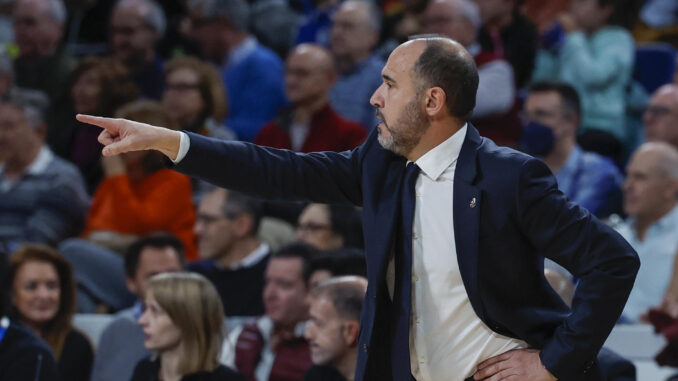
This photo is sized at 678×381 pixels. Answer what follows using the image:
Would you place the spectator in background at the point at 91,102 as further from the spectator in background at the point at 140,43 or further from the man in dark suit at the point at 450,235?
the man in dark suit at the point at 450,235

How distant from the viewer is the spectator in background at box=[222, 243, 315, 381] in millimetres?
4676

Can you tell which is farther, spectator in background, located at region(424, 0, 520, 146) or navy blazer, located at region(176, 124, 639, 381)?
spectator in background, located at region(424, 0, 520, 146)

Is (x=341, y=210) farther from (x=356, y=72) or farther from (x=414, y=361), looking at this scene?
A: (x=414, y=361)

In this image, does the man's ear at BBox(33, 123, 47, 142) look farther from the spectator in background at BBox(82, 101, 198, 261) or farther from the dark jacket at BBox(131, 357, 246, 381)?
the dark jacket at BBox(131, 357, 246, 381)

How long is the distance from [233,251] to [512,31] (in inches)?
92.9

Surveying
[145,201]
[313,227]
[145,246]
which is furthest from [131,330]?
[145,201]

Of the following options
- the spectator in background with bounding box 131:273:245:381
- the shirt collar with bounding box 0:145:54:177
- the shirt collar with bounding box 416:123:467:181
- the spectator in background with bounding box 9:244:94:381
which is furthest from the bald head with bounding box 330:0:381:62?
the shirt collar with bounding box 416:123:467:181

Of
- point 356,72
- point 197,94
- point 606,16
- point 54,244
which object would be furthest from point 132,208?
point 606,16

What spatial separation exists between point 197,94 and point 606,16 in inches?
101

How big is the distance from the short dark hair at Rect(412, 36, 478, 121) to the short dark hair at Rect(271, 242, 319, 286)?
246cm

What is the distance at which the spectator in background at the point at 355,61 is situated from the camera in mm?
6598

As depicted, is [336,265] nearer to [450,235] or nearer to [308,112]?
[308,112]

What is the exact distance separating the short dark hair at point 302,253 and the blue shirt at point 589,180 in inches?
59.5

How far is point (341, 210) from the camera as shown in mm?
5406
